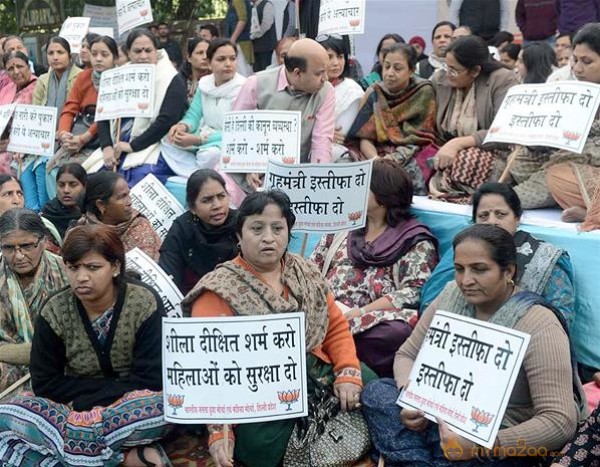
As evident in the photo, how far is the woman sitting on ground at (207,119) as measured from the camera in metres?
6.98

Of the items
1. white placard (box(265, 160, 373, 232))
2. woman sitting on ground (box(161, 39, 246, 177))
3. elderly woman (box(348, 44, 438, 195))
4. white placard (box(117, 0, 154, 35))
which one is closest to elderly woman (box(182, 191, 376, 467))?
white placard (box(265, 160, 373, 232))

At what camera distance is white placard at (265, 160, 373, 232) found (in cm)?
477

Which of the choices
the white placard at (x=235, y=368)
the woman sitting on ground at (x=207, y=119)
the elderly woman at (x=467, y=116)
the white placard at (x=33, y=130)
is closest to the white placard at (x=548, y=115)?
Result: the elderly woman at (x=467, y=116)

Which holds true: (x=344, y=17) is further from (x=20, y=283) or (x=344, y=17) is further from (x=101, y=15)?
(x=101, y=15)

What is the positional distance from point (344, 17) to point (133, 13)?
89.6 inches

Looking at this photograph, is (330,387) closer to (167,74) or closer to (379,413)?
(379,413)

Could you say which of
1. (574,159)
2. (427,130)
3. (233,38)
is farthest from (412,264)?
(233,38)

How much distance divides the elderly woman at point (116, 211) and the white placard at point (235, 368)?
199cm

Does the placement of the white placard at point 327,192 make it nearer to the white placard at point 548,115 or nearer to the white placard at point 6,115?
the white placard at point 548,115

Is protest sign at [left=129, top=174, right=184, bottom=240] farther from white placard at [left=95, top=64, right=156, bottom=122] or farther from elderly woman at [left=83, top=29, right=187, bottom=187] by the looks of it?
white placard at [left=95, top=64, right=156, bottom=122]

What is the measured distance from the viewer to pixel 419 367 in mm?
3521

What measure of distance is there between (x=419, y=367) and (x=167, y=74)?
14.8 feet

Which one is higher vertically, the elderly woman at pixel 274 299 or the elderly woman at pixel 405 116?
the elderly woman at pixel 405 116

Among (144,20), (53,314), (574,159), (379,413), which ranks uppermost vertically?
(144,20)
